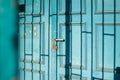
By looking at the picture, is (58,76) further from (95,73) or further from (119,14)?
(119,14)

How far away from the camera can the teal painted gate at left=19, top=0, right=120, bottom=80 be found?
3.47 metres

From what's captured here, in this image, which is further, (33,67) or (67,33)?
(33,67)

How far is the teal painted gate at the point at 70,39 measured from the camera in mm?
3475

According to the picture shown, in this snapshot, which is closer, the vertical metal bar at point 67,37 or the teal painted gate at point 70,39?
the teal painted gate at point 70,39

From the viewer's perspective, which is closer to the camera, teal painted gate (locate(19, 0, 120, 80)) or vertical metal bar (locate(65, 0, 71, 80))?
teal painted gate (locate(19, 0, 120, 80))

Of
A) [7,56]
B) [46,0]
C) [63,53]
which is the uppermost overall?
[46,0]

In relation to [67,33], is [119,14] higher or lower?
higher

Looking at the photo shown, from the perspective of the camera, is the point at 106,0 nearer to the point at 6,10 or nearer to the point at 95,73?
the point at 95,73

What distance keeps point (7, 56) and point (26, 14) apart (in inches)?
155

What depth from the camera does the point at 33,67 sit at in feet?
14.3

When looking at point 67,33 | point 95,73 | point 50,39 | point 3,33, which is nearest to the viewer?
point 3,33

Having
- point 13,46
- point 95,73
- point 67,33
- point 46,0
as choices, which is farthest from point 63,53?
point 13,46

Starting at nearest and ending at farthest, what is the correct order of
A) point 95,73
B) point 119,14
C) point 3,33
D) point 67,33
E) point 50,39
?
point 3,33 < point 119,14 < point 95,73 < point 67,33 < point 50,39

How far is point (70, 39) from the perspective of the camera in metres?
3.86
